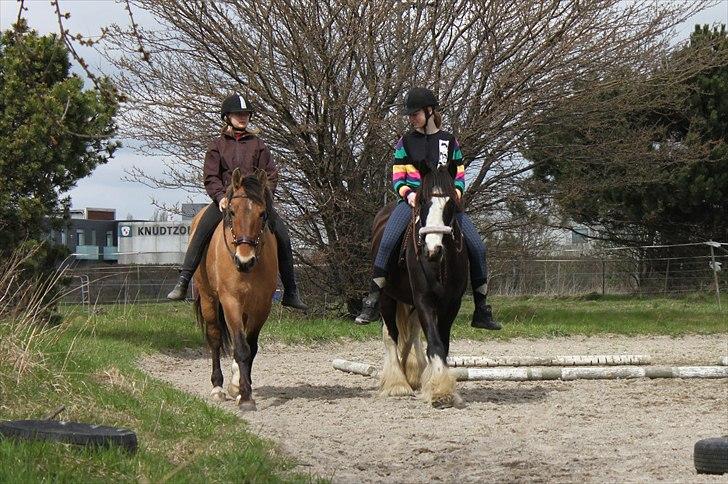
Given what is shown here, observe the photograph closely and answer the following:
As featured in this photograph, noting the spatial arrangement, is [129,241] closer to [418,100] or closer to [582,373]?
[582,373]

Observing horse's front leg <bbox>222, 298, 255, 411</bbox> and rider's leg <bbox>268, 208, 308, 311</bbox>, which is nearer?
horse's front leg <bbox>222, 298, 255, 411</bbox>

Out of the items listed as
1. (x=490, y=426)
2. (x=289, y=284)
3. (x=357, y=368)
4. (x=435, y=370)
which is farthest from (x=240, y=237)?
(x=357, y=368)

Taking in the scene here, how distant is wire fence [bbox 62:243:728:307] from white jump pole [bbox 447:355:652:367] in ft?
43.9

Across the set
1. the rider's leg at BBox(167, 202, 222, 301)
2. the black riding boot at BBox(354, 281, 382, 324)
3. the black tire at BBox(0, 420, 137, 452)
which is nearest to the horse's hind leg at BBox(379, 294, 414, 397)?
the black riding boot at BBox(354, 281, 382, 324)

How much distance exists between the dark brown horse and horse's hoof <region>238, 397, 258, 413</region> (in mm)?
1429

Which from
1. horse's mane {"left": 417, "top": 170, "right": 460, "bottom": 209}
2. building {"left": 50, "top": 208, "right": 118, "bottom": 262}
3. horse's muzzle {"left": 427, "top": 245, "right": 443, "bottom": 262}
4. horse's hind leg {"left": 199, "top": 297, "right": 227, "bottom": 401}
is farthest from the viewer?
building {"left": 50, "top": 208, "right": 118, "bottom": 262}

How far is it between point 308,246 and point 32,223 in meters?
5.22

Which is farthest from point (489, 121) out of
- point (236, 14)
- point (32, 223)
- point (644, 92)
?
point (32, 223)

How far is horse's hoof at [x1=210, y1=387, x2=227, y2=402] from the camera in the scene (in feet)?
30.5

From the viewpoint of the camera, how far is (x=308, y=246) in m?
17.7

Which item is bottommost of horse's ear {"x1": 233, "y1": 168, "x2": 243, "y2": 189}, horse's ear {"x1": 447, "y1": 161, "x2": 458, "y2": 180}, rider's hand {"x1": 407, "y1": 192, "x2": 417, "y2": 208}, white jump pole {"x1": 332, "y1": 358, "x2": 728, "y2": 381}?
white jump pole {"x1": 332, "y1": 358, "x2": 728, "y2": 381}

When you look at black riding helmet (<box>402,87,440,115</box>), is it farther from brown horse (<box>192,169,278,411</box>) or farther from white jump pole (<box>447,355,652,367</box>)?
white jump pole (<box>447,355,652,367</box>)

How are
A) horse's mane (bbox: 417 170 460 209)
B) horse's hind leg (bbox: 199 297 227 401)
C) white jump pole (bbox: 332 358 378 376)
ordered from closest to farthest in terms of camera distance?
1. horse's mane (bbox: 417 170 460 209)
2. horse's hind leg (bbox: 199 297 227 401)
3. white jump pole (bbox: 332 358 378 376)

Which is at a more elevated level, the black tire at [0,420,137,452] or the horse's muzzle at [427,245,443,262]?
the horse's muzzle at [427,245,443,262]
